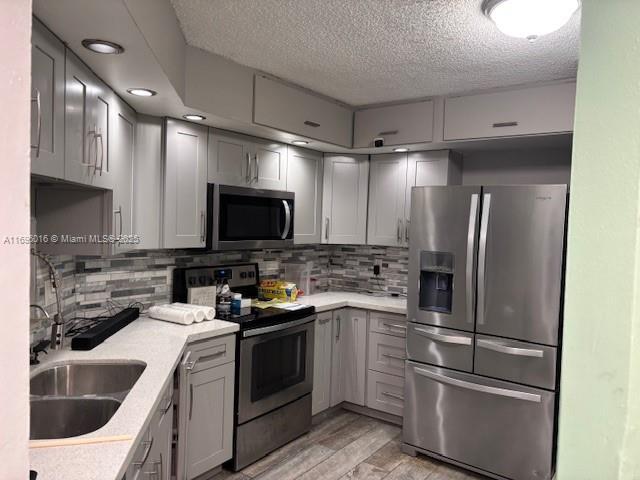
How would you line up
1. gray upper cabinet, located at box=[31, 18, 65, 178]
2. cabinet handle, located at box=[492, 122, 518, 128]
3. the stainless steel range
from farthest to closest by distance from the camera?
cabinet handle, located at box=[492, 122, 518, 128], the stainless steel range, gray upper cabinet, located at box=[31, 18, 65, 178]

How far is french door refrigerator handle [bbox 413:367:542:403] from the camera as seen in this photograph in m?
2.60

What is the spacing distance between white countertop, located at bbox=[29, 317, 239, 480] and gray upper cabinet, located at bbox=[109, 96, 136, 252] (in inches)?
18.0

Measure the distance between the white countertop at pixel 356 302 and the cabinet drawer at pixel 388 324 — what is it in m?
0.05

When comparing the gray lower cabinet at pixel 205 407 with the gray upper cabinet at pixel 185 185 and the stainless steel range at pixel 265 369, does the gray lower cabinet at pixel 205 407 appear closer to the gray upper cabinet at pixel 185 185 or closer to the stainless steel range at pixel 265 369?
the stainless steel range at pixel 265 369

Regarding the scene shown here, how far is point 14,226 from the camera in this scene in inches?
22.0

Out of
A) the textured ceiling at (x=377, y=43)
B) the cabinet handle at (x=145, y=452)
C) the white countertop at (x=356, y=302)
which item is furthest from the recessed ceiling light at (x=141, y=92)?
the white countertop at (x=356, y=302)

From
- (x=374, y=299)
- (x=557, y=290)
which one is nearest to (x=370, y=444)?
(x=374, y=299)

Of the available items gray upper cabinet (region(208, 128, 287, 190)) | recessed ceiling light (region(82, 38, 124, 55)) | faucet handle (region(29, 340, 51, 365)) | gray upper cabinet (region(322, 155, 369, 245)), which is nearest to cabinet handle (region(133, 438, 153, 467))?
faucet handle (region(29, 340, 51, 365))

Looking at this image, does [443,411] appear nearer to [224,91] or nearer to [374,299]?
[374,299]

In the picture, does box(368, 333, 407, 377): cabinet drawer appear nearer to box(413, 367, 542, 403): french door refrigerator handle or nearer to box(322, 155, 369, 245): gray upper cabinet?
box(413, 367, 542, 403): french door refrigerator handle

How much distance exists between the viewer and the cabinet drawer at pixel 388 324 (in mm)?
3357

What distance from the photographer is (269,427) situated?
2.90 meters

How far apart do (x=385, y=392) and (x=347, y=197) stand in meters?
1.57

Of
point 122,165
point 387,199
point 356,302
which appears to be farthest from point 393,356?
point 122,165
